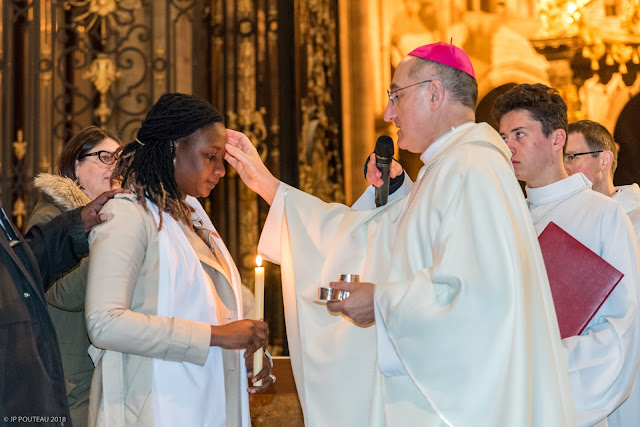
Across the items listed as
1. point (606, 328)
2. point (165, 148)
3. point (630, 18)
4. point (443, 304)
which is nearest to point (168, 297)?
point (165, 148)

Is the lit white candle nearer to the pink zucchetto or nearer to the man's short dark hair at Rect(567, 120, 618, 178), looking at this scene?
the pink zucchetto

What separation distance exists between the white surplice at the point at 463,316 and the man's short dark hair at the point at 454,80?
0.42 ft

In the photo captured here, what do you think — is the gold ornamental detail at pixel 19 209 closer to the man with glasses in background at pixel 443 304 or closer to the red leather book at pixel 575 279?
the man with glasses in background at pixel 443 304

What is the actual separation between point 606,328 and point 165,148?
1647 millimetres

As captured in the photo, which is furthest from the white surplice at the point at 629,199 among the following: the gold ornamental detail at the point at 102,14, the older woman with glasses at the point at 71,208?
the gold ornamental detail at the point at 102,14

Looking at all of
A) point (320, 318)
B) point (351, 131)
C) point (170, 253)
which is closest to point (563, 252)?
point (320, 318)

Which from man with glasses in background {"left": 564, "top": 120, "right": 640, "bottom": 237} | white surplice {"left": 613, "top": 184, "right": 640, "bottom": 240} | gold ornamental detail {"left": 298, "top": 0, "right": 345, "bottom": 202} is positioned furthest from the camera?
gold ornamental detail {"left": 298, "top": 0, "right": 345, "bottom": 202}

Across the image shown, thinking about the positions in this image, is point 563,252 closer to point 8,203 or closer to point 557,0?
point 8,203

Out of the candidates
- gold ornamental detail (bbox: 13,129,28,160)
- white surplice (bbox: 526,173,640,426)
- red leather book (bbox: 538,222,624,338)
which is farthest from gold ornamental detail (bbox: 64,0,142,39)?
red leather book (bbox: 538,222,624,338)

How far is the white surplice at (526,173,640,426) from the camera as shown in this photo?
281cm

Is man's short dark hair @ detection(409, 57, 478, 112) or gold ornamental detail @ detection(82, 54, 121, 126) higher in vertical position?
gold ornamental detail @ detection(82, 54, 121, 126)

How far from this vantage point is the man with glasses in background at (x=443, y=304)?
2.21 metres

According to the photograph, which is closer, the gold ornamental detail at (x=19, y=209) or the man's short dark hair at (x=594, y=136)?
the man's short dark hair at (x=594, y=136)

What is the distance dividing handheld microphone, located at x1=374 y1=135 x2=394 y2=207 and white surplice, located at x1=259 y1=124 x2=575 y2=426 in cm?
35
